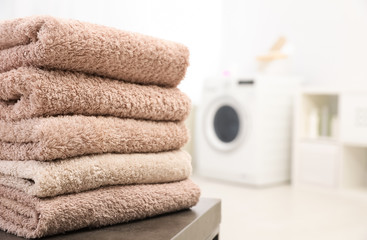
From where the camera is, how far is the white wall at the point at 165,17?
1334 mm

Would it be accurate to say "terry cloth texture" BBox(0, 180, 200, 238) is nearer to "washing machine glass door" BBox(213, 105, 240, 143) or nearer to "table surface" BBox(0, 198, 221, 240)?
"table surface" BBox(0, 198, 221, 240)

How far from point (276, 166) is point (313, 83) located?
755 millimetres

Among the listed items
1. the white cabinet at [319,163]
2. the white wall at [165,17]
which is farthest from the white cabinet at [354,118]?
the white wall at [165,17]

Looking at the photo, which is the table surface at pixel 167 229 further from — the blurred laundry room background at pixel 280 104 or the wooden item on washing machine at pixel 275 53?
the wooden item on washing machine at pixel 275 53

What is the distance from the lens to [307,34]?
10.6 feet

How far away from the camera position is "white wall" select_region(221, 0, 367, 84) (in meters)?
2.99

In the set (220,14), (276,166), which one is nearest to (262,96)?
(276,166)

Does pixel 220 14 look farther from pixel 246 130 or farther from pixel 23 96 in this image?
pixel 23 96

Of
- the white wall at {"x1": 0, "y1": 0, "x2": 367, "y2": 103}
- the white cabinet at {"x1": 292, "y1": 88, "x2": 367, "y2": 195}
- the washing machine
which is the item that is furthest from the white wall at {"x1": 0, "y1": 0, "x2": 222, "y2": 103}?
the white cabinet at {"x1": 292, "y1": 88, "x2": 367, "y2": 195}

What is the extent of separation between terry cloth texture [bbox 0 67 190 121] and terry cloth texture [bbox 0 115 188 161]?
0.01 meters

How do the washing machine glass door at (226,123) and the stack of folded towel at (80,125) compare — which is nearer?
the stack of folded towel at (80,125)

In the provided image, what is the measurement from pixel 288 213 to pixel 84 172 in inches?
69.2

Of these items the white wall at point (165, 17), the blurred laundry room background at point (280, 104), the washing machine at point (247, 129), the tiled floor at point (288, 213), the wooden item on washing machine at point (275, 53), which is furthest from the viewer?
the wooden item on washing machine at point (275, 53)

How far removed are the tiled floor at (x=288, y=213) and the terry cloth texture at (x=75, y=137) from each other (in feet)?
3.62
